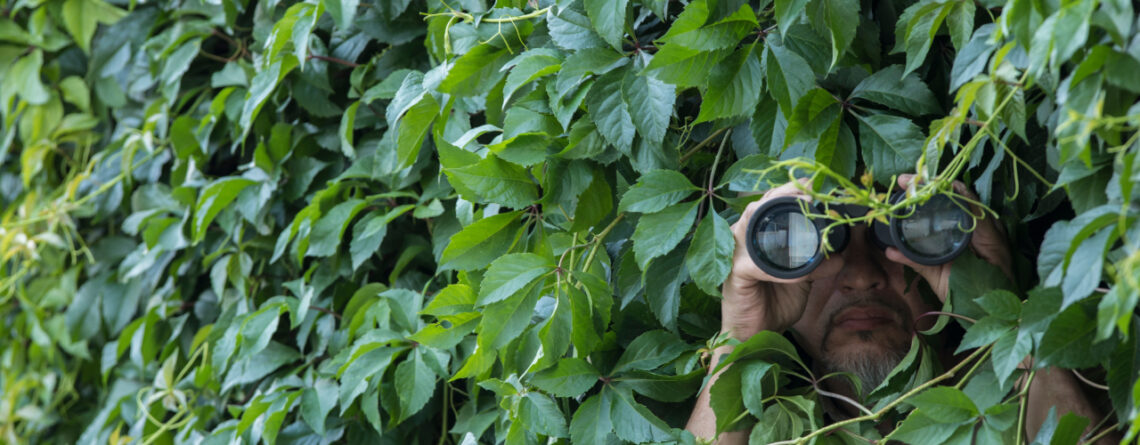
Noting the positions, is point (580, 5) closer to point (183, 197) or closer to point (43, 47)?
point (183, 197)

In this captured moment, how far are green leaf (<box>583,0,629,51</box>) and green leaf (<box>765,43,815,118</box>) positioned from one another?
0.14 m

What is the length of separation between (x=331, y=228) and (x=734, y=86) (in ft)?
2.24

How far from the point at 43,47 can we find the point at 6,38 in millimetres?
101

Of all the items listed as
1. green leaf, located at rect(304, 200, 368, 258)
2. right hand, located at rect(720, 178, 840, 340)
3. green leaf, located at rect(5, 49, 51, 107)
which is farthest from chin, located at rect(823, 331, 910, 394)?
green leaf, located at rect(5, 49, 51, 107)

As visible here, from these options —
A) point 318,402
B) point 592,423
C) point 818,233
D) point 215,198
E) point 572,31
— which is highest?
point 572,31

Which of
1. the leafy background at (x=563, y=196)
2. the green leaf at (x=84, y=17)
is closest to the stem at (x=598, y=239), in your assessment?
the leafy background at (x=563, y=196)

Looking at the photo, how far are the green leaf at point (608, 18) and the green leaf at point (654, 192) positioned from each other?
130mm

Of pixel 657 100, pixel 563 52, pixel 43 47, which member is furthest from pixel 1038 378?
pixel 43 47

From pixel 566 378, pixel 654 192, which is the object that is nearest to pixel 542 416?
pixel 566 378

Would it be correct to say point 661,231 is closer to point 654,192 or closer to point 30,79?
point 654,192

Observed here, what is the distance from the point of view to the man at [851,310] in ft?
2.95

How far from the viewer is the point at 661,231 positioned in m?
0.95

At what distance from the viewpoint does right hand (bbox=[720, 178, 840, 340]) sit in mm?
917

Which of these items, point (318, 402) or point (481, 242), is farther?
point (318, 402)
